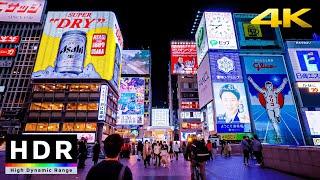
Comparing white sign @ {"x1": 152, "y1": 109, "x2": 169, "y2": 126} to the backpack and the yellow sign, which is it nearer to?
the yellow sign

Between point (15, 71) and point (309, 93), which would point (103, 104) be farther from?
point (309, 93)

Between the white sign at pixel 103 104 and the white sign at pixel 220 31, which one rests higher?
the white sign at pixel 220 31

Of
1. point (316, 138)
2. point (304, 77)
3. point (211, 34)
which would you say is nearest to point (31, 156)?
point (211, 34)

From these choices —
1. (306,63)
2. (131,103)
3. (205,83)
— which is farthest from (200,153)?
(131,103)

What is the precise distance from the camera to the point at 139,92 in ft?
255

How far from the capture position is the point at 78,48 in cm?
5425

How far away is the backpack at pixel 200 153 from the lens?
8.34 meters

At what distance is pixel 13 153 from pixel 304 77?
45.5 metres

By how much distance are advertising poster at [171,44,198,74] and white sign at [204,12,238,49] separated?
26106mm

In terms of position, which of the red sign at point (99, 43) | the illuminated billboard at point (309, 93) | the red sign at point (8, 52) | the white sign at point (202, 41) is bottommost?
the illuminated billboard at point (309, 93)

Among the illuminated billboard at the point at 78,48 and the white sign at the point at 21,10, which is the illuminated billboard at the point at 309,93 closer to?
the illuminated billboard at the point at 78,48

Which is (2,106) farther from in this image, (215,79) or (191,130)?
(215,79)

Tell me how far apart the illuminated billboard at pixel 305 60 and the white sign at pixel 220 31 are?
11.1 metres

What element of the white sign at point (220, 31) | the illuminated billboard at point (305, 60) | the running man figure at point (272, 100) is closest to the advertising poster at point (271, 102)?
the running man figure at point (272, 100)
